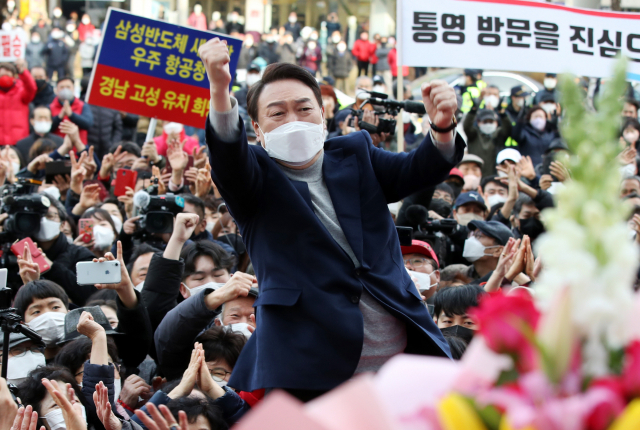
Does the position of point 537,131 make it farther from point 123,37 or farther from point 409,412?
point 409,412

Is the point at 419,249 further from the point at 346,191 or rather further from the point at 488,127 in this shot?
the point at 488,127

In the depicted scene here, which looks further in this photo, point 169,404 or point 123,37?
point 123,37

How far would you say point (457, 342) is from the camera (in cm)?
389

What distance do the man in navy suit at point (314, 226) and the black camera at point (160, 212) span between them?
3.24 m

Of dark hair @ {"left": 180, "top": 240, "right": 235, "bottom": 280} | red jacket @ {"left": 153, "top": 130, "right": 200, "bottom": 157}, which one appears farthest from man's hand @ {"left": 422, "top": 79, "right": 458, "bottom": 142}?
red jacket @ {"left": 153, "top": 130, "right": 200, "bottom": 157}

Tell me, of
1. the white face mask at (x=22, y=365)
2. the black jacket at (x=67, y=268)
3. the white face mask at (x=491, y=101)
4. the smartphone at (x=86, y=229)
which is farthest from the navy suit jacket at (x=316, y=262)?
the white face mask at (x=491, y=101)

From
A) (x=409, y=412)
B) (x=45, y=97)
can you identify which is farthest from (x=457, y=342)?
(x=45, y=97)

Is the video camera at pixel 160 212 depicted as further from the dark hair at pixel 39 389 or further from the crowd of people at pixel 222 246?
the dark hair at pixel 39 389

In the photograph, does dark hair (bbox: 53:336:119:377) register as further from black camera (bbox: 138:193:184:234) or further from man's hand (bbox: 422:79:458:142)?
man's hand (bbox: 422:79:458:142)

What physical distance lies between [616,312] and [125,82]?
6887 millimetres

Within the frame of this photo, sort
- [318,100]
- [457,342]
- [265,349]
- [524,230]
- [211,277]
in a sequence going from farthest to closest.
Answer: [524,230] → [211,277] → [457,342] → [318,100] → [265,349]

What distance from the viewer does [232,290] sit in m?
3.81

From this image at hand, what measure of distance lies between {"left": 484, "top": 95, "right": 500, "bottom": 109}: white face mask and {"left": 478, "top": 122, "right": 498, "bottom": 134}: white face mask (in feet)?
4.53

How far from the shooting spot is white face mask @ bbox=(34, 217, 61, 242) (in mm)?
5820
